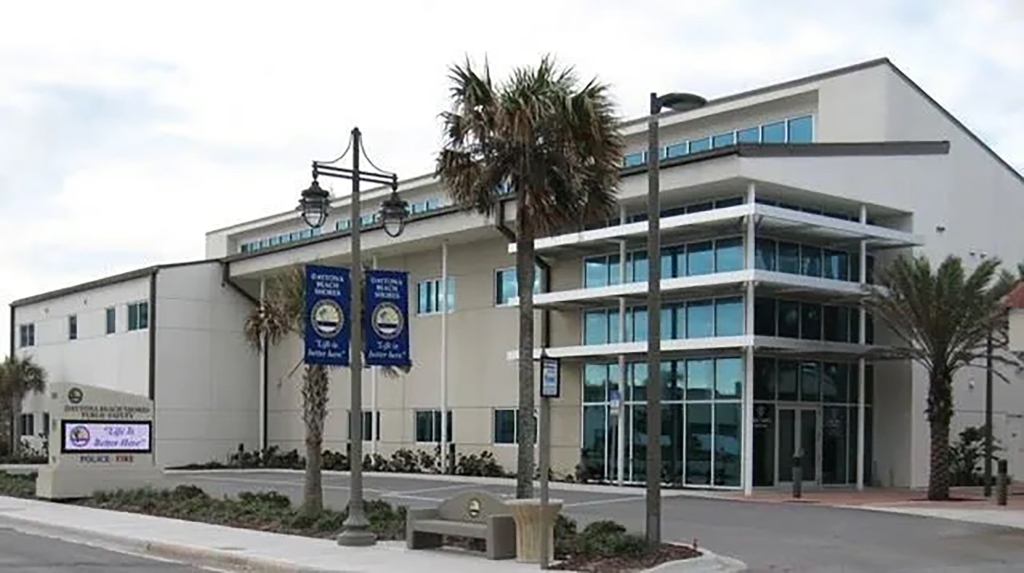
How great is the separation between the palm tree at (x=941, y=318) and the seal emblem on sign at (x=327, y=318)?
56.4 feet

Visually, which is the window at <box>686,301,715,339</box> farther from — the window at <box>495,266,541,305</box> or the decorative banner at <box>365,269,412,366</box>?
the decorative banner at <box>365,269,412,366</box>

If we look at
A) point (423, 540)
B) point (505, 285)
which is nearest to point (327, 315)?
point (423, 540)

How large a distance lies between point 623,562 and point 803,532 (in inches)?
264

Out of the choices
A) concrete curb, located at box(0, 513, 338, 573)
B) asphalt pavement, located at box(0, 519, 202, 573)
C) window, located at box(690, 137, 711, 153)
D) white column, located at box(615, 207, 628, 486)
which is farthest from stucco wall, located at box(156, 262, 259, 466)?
asphalt pavement, located at box(0, 519, 202, 573)

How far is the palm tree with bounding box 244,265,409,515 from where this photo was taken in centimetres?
2409

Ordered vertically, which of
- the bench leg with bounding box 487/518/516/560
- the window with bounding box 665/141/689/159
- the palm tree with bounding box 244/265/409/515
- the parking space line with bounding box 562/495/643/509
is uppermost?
the window with bounding box 665/141/689/159

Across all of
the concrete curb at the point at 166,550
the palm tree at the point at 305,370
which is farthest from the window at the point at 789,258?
the concrete curb at the point at 166,550

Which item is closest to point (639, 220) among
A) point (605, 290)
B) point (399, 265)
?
point (605, 290)

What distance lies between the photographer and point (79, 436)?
31719 millimetres

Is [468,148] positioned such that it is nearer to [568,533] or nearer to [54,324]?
[568,533]

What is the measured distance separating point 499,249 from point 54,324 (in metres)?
30.0

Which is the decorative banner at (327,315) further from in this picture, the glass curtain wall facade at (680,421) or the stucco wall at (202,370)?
the stucco wall at (202,370)

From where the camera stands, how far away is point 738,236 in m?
34.5

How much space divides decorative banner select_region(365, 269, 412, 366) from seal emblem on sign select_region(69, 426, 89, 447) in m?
13.8
